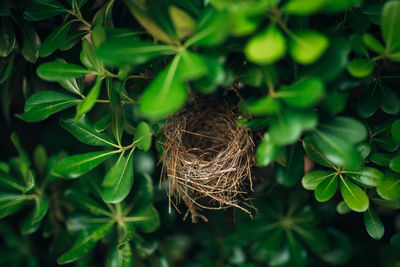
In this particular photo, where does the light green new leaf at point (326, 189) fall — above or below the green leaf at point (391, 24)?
below

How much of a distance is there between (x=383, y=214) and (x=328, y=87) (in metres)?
1.16

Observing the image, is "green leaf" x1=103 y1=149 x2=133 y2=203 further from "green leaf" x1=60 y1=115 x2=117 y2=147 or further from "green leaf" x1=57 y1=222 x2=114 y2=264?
"green leaf" x1=57 y1=222 x2=114 y2=264

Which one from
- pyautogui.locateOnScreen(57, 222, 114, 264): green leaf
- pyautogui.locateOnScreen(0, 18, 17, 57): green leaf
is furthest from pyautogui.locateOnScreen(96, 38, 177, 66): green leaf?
pyautogui.locateOnScreen(57, 222, 114, 264): green leaf

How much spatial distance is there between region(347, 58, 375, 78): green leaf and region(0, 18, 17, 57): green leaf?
1.07 metres

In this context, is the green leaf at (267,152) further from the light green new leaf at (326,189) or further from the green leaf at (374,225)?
the green leaf at (374,225)

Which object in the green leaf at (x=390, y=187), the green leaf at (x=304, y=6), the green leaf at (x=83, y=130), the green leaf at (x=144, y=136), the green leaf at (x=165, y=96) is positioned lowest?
the green leaf at (x=390, y=187)

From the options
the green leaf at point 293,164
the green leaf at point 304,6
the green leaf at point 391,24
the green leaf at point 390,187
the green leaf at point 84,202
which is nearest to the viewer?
the green leaf at point 304,6

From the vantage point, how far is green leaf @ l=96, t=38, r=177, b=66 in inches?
26.0

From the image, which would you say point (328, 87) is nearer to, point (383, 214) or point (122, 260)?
point (122, 260)

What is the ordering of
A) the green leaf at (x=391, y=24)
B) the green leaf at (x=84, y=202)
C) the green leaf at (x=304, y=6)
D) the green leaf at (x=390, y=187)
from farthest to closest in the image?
the green leaf at (x=84, y=202), the green leaf at (x=390, y=187), the green leaf at (x=391, y=24), the green leaf at (x=304, y=6)

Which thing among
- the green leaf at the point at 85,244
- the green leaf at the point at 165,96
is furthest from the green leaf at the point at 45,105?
the green leaf at the point at 85,244

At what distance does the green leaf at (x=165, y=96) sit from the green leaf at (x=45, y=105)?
0.38 m

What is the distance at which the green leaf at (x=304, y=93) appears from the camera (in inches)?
24.2

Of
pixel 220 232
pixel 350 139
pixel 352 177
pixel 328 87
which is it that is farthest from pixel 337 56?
pixel 220 232
